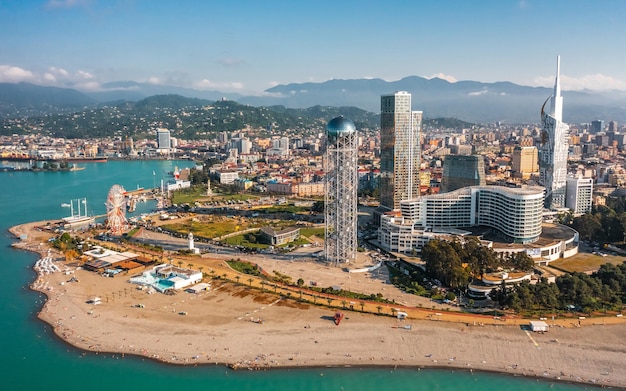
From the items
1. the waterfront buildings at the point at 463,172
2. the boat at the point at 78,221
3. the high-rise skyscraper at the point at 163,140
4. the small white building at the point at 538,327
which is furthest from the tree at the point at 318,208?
the high-rise skyscraper at the point at 163,140

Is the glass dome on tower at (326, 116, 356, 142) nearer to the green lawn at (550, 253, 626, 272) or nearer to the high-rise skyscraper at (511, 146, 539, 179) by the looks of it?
the green lawn at (550, 253, 626, 272)

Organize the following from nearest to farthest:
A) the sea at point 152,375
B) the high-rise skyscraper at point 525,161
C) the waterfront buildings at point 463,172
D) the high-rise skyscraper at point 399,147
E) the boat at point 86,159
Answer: the sea at point 152,375 → the high-rise skyscraper at point 399,147 → the waterfront buildings at point 463,172 → the high-rise skyscraper at point 525,161 → the boat at point 86,159

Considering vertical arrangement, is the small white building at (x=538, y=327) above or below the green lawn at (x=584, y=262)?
below

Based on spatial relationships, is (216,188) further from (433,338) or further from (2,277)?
(433,338)

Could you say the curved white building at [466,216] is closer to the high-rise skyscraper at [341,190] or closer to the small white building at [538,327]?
the high-rise skyscraper at [341,190]

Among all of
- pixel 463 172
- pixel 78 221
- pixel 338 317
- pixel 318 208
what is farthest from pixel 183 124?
pixel 338 317

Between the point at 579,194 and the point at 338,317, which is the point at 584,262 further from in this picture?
the point at 338,317
